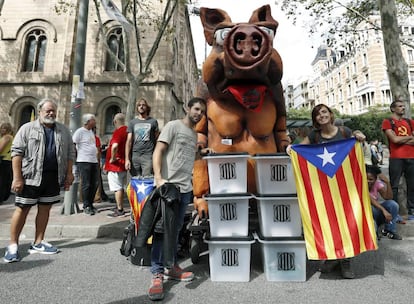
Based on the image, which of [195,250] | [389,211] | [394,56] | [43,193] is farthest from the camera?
[394,56]

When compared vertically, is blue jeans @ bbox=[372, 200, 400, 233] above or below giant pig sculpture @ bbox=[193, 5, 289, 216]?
below

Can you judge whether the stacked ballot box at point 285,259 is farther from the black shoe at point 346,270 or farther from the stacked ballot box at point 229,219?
the black shoe at point 346,270

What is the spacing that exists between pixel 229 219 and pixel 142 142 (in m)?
2.21

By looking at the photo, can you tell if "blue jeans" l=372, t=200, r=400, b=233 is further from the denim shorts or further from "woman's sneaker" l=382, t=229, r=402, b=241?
the denim shorts

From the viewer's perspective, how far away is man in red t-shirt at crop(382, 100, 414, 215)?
4.29m

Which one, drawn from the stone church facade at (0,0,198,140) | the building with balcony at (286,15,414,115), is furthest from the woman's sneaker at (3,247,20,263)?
the building with balcony at (286,15,414,115)

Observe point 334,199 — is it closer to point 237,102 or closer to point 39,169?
point 237,102

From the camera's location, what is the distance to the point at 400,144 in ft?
14.2

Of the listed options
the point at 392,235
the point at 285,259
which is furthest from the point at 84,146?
the point at 392,235

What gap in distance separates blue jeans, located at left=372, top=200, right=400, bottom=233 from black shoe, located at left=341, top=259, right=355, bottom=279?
1.21m

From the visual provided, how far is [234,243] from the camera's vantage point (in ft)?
8.66

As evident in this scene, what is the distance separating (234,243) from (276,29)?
7.84 ft

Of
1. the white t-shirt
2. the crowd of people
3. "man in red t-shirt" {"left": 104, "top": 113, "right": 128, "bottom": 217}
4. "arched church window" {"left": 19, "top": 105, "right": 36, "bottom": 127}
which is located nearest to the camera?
the crowd of people

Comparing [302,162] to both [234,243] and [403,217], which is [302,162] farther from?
[403,217]
